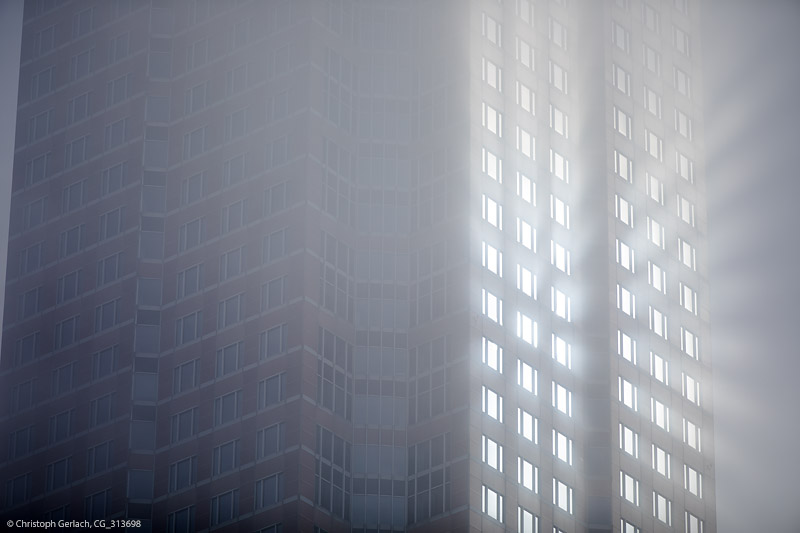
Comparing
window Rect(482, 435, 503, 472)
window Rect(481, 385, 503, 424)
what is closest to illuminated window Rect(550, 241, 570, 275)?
window Rect(481, 385, 503, 424)

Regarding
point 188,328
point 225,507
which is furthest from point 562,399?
point 188,328

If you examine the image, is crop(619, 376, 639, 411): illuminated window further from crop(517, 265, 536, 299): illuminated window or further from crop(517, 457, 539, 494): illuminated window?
crop(517, 457, 539, 494): illuminated window

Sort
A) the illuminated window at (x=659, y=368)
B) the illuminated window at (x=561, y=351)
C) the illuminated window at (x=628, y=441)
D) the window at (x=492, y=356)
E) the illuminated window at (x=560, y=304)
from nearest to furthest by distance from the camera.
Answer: the window at (x=492, y=356) → the illuminated window at (x=561, y=351) → the illuminated window at (x=628, y=441) → the illuminated window at (x=560, y=304) → the illuminated window at (x=659, y=368)

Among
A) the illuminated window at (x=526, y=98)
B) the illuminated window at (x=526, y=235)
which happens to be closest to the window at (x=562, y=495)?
the illuminated window at (x=526, y=235)

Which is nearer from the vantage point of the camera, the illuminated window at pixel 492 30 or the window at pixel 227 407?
the window at pixel 227 407

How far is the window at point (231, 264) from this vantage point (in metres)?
174

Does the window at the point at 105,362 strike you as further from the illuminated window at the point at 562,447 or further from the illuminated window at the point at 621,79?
the illuminated window at the point at 621,79

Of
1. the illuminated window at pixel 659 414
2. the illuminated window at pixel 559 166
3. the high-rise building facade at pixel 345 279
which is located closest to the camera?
the high-rise building facade at pixel 345 279

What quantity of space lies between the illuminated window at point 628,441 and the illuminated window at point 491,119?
96.5 ft

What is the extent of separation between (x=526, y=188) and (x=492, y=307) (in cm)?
1419

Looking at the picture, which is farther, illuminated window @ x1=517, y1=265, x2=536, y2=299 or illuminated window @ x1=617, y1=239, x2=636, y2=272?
illuminated window @ x1=617, y1=239, x2=636, y2=272

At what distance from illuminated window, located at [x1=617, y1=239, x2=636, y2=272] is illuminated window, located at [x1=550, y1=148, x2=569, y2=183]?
8502mm

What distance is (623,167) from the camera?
19262 centimetres

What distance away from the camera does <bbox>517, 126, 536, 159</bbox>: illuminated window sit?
182 m
